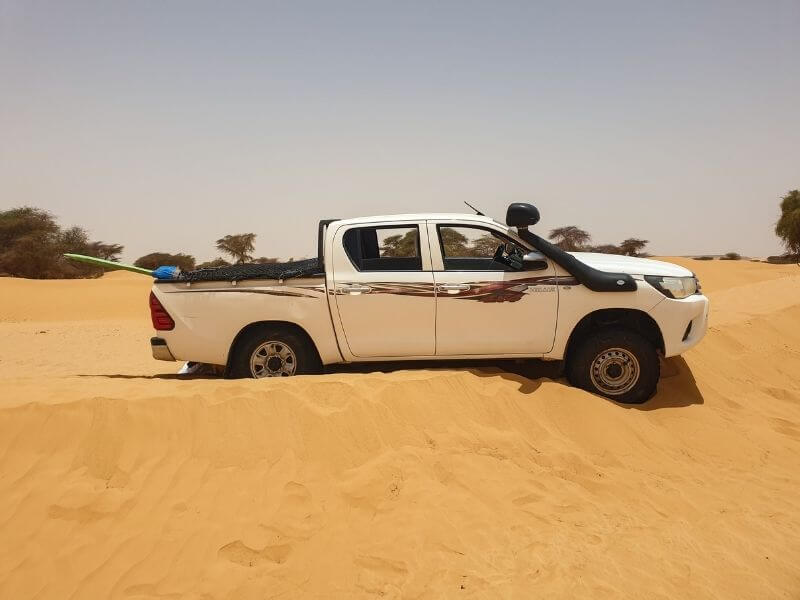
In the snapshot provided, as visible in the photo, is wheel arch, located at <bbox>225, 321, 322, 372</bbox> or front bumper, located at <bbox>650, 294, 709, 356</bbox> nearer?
front bumper, located at <bbox>650, 294, 709, 356</bbox>

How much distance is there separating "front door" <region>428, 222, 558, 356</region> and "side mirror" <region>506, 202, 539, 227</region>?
463 mm

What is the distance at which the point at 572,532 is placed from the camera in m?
3.46

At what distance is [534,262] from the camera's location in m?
5.38

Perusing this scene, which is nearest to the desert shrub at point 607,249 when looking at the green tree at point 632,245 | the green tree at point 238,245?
the green tree at point 632,245

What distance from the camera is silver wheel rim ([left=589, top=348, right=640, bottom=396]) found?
17.8ft

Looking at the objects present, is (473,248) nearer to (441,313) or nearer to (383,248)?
(383,248)

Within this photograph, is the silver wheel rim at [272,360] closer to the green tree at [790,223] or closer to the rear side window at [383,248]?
the rear side window at [383,248]

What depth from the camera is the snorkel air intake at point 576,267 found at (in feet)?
17.4

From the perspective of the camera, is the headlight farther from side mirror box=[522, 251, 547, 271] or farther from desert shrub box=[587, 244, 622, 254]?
desert shrub box=[587, 244, 622, 254]

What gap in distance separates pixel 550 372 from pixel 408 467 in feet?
7.98

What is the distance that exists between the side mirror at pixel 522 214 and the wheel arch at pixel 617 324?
1138 mm

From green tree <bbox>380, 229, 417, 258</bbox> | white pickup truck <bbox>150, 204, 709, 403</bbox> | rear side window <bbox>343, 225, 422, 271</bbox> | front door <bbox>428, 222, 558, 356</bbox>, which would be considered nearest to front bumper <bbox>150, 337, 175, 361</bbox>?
white pickup truck <bbox>150, 204, 709, 403</bbox>

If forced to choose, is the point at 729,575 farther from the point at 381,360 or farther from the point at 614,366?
the point at 381,360

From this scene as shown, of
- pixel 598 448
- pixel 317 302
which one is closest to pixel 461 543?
pixel 598 448
